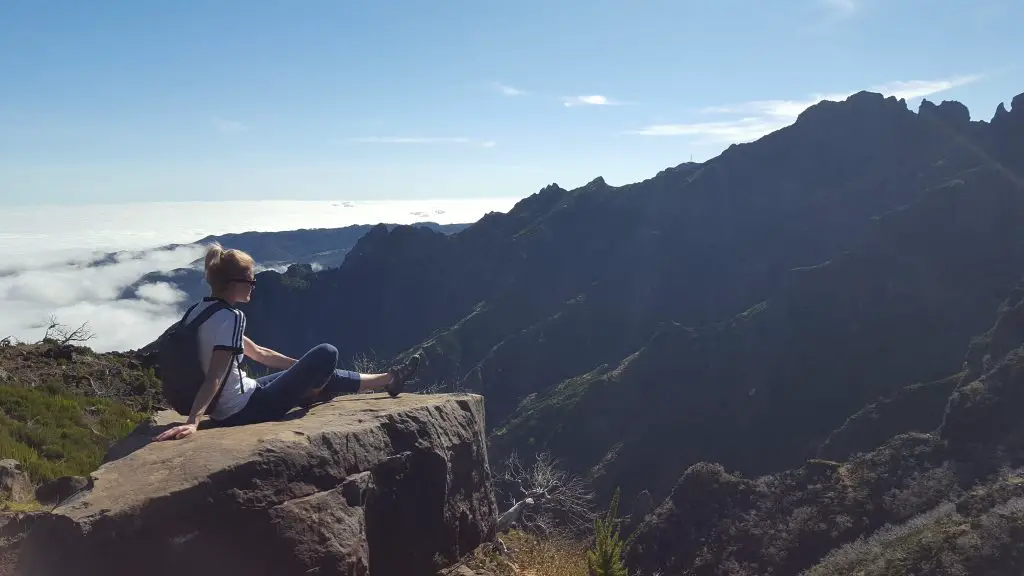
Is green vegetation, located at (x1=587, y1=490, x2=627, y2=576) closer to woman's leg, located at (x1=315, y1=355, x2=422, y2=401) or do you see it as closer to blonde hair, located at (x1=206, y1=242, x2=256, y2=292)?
woman's leg, located at (x1=315, y1=355, x2=422, y2=401)

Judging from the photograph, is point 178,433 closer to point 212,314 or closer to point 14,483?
point 212,314

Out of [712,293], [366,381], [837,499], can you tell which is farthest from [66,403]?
[712,293]

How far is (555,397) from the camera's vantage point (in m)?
80.3

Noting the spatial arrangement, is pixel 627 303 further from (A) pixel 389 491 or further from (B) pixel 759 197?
(A) pixel 389 491

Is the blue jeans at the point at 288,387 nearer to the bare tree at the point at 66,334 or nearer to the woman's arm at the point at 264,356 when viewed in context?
the woman's arm at the point at 264,356

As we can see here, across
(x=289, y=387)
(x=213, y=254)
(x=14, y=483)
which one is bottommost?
(x=14, y=483)

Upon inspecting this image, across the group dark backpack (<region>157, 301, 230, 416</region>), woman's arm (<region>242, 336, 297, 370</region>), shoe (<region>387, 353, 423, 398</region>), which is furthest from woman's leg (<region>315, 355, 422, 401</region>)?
dark backpack (<region>157, 301, 230, 416</region>)

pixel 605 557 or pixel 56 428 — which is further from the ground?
pixel 56 428

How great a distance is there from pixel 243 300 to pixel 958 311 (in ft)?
244

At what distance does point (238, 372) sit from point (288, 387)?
1.65 feet

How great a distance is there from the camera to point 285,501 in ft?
15.6

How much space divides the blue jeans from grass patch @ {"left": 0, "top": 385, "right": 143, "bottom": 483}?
3364mm

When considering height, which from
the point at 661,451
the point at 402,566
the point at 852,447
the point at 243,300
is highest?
the point at 243,300

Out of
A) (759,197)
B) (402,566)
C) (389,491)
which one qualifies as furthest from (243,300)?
(759,197)
